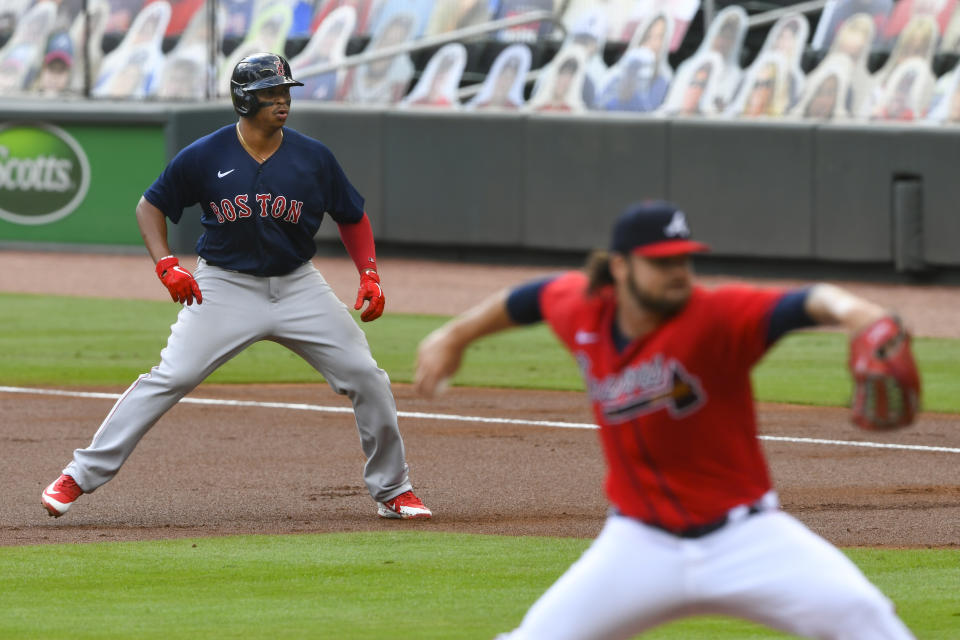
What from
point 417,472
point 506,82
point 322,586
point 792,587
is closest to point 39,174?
point 506,82

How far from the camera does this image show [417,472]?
8.52 meters

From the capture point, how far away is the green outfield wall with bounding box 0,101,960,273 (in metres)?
17.0

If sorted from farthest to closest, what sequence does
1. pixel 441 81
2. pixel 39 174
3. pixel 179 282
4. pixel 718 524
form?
pixel 39 174 < pixel 441 81 < pixel 179 282 < pixel 718 524

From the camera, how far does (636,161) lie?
18.3 metres

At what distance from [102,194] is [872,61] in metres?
9.09

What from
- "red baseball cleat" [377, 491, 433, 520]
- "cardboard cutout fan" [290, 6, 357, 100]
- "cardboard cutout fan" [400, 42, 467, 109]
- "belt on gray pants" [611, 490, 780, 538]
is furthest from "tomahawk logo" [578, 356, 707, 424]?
"cardboard cutout fan" [290, 6, 357, 100]

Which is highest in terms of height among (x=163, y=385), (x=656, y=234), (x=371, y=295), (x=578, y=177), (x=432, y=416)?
(x=656, y=234)

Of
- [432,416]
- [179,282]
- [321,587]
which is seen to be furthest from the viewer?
[432,416]

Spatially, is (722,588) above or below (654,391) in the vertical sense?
below

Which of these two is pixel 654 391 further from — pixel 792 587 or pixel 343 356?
pixel 343 356

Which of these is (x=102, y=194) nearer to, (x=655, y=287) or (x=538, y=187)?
(x=538, y=187)

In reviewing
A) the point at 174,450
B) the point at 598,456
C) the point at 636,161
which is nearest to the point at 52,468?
the point at 174,450

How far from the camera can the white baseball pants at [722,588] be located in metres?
3.53

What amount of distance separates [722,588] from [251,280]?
3821 mm
